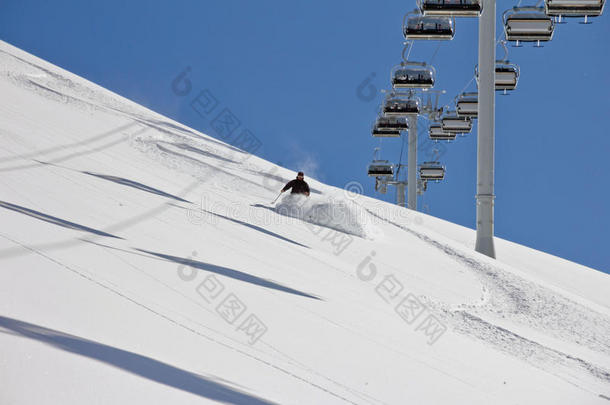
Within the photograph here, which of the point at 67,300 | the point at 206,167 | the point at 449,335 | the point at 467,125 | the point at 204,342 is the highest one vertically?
the point at 467,125

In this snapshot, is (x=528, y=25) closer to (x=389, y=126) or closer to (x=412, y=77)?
(x=412, y=77)

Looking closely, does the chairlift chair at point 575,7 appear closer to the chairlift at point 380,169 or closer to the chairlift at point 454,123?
the chairlift at point 454,123

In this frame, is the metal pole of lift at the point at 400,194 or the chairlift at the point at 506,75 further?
the metal pole of lift at the point at 400,194

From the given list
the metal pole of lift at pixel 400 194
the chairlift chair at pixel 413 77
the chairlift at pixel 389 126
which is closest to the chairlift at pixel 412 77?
the chairlift chair at pixel 413 77

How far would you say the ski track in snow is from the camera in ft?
18.8

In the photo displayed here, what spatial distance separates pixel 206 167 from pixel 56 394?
1235 cm

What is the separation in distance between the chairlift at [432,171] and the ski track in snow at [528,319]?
22.3 metres

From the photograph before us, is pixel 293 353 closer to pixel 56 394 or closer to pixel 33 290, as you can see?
pixel 33 290

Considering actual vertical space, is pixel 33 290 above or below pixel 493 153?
below

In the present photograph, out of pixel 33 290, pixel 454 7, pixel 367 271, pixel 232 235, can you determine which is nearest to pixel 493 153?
pixel 454 7

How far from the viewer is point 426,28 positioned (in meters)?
16.9

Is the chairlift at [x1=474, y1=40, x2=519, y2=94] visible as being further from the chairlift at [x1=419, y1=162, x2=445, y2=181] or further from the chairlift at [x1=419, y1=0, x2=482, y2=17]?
the chairlift at [x1=419, y1=162, x2=445, y2=181]

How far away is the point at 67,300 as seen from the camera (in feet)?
10.8

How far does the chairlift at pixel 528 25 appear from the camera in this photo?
50.7 ft
